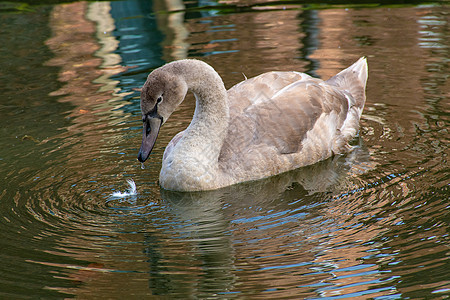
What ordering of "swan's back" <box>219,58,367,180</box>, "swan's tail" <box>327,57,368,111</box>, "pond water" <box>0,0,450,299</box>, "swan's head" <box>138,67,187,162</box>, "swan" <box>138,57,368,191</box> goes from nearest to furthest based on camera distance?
"pond water" <box>0,0,450,299</box>, "swan's head" <box>138,67,187,162</box>, "swan" <box>138,57,368,191</box>, "swan's back" <box>219,58,367,180</box>, "swan's tail" <box>327,57,368,111</box>

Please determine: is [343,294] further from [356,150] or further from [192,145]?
[356,150]

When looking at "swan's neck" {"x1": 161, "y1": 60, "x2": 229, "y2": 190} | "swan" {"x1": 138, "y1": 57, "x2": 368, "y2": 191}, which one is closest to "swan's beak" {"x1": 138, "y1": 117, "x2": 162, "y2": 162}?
"swan" {"x1": 138, "y1": 57, "x2": 368, "y2": 191}

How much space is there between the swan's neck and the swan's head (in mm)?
184

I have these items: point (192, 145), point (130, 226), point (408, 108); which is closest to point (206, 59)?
point (408, 108)

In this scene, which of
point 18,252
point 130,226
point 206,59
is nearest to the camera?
point 18,252

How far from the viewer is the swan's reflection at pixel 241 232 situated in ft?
18.6

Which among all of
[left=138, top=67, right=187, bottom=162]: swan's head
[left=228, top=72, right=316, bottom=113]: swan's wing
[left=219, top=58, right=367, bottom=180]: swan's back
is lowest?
[left=219, top=58, right=367, bottom=180]: swan's back

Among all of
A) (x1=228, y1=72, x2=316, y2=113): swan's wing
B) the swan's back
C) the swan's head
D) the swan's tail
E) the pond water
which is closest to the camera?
the pond water

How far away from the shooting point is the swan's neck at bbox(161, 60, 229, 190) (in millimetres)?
7629

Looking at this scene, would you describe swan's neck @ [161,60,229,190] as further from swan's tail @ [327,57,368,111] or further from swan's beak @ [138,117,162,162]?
swan's tail @ [327,57,368,111]

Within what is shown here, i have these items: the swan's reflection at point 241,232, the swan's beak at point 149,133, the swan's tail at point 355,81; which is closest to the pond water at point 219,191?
the swan's reflection at point 241,232

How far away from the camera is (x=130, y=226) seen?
6715mm

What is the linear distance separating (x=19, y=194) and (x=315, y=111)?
3.66 metres

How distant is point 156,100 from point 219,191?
1255mm
